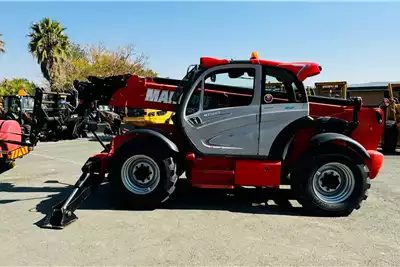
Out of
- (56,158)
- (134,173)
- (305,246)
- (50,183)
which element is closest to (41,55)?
(56,158)

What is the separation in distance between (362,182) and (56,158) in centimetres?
947

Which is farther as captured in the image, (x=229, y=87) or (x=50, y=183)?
(x=50, y=183)

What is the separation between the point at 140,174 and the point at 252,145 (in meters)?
1.93

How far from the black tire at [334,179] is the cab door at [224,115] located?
87 cm

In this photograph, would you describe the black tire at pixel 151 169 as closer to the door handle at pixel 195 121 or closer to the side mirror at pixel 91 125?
the door handle at pixel 195 121

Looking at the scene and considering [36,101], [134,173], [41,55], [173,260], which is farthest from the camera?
[41,55]

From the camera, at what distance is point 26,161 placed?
11.2m

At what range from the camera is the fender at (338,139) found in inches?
224

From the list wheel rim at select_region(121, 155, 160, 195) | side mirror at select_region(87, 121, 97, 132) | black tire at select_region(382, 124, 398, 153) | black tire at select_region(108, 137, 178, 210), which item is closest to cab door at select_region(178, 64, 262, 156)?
black tire at select_region(108, 137, 178, 210)

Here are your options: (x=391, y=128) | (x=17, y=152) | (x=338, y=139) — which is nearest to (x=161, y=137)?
(x=338, y=139)

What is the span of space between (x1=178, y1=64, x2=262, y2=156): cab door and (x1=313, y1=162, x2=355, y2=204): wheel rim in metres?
1.12

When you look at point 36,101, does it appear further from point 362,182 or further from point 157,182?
point 362,182

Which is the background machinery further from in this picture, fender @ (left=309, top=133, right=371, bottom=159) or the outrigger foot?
the outrigger foot

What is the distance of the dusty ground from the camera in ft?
13.5
